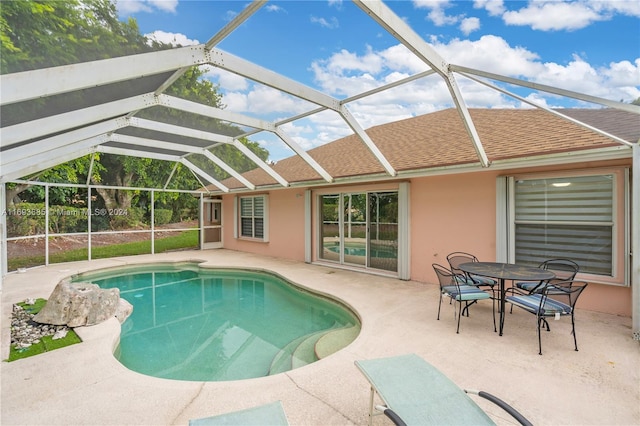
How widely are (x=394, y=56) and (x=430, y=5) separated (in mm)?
1288

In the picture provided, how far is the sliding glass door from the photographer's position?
7.97 m

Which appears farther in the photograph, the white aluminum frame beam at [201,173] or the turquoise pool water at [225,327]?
the white aluminum frame beam at [201,173]

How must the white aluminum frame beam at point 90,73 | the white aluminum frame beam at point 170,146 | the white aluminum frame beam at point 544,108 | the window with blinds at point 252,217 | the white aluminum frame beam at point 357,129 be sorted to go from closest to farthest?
the white aluminum frame beam at point 90,73
the white aluminum frame beam at point 544,108
the white aluminum frame beam at point 357,129
the white aluminum frame beam at point 170,146
the window with blinds at point 252,217

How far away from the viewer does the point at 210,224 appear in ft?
46.9

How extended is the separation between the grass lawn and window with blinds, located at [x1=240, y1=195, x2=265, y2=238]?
10.6 ft

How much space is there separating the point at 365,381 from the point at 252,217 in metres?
10.4

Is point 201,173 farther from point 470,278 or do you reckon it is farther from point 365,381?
point 365,381

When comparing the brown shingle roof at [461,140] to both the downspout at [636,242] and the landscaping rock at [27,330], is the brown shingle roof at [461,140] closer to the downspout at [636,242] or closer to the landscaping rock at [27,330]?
the downspout at [636,242]

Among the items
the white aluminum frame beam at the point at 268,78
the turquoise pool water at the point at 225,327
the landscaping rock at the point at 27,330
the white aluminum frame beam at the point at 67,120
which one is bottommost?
the turquoise pool water at the point at 225,327

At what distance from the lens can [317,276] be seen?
26.2 ft

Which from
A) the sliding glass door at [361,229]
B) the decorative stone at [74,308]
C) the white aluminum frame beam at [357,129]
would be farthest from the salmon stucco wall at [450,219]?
the decorative stone at [74,308]

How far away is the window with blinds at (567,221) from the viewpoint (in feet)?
16.3

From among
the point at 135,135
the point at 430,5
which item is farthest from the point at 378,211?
the point at 135,135

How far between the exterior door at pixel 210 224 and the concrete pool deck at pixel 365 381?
353 inches
